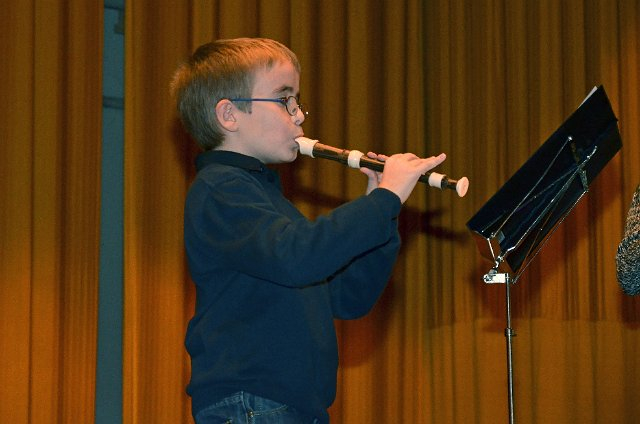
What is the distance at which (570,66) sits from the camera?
3.73 metres

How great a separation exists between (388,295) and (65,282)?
1247 mm

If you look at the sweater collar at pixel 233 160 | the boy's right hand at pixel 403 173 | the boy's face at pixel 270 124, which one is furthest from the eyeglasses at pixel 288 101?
the boy's right hand at pixel 403 173

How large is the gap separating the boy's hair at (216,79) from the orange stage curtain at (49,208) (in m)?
1.24

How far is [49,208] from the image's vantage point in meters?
2.82

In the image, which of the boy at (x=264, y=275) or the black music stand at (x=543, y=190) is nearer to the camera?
the boy at (x=264, y=275)

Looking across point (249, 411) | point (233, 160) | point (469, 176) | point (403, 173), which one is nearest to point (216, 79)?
point (233, 160)

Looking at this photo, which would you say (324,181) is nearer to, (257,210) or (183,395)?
(183,395)

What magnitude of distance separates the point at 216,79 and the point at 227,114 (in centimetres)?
8

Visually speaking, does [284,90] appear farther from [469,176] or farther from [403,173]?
[469,176]

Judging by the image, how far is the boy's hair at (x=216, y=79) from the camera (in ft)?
5.53

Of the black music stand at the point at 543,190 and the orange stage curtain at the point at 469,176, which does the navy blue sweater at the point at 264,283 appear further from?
the orange stage curtain at the point at 469,176

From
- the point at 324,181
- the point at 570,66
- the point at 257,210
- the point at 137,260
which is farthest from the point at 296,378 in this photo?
the point at 570,66

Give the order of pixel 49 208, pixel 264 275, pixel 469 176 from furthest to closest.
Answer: pixel 469 176, pixel 49 208, pixel 264 275

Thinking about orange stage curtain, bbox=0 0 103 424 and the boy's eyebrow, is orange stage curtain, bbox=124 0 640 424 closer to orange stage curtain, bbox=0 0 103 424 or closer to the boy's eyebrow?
orange stage curtain, bbox=0 0 103 424
